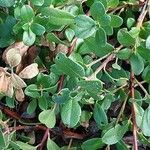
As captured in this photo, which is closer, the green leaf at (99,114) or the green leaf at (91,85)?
the green leaf at (91,85)

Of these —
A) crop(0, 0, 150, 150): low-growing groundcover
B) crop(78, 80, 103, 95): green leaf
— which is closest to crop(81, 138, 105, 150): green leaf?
crop(0, 0, 150, 150): low-growing groundcover

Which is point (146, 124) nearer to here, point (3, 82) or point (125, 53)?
point (125, 53)

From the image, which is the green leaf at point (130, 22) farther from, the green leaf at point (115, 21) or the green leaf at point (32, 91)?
the green leaf at point (32, 91)

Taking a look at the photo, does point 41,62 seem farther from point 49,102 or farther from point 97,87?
point 97,87

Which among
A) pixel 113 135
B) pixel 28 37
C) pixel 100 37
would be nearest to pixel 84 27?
pixel 100 37

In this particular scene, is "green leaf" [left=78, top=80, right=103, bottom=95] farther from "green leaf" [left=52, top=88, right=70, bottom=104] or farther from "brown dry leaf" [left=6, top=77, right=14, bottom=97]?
"brown dry leaf" [left=6, top=77, right=14, bottom=97]

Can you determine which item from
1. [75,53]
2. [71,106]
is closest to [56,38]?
[75,53]

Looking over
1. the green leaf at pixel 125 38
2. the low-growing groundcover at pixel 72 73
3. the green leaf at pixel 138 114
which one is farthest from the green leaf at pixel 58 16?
the green leaf at pixel 138 114
